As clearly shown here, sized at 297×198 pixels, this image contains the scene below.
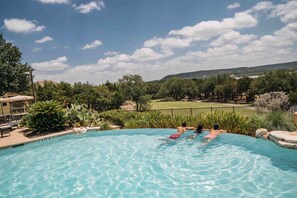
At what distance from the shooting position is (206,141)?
11.6 m

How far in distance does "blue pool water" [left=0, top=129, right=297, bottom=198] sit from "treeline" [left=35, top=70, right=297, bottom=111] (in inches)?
375

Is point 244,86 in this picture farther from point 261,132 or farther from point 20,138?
point 20,138

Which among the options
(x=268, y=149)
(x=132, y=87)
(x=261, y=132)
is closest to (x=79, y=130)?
(x=261, y=132)

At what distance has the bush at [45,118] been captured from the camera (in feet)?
51.3

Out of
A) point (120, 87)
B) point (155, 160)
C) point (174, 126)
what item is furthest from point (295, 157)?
point (120, 87)

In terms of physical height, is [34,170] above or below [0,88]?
below

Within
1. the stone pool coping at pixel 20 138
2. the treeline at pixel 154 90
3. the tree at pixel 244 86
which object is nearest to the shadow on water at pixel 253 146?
the stone pool coping at pixel 20 138

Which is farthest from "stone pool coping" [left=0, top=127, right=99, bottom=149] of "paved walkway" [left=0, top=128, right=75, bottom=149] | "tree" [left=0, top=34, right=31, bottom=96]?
"tree" [left=0, top=34, right=31, bottom=96]

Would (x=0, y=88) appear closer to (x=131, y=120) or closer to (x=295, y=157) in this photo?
(x=131, y=120)

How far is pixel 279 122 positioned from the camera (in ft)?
37.5

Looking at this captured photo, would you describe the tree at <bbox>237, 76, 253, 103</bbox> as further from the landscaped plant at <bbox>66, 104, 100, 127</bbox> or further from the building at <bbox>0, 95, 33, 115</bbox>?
the landscaped plant at <bbox>66, 104, 100, 127</bbox>

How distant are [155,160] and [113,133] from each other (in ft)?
18.9

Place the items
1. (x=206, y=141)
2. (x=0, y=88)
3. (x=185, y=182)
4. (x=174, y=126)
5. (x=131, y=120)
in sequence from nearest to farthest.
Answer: (x=185, y=182)
(x=206, y=141)
(x=174, y=126)
(x=131, y=120)
(x=0, y=88)

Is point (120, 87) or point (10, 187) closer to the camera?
point (10, 187)
